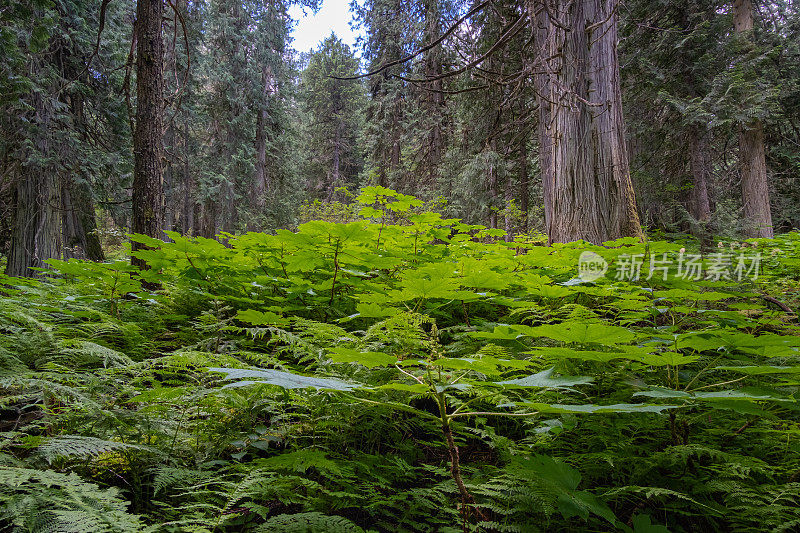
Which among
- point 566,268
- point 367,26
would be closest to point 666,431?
point 566,268

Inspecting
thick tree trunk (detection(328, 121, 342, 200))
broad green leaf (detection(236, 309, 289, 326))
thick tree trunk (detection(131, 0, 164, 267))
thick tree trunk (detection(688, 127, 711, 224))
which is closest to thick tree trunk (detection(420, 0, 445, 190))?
thick tree trunk (detection(688, 127, 711, 224))

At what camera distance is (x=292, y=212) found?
20.3 m

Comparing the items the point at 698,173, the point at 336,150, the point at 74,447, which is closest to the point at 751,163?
the point at 698,173

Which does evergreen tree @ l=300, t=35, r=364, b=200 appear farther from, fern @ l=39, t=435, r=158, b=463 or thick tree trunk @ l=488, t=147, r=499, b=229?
fern @ l=39, t=435, r=158, b=463

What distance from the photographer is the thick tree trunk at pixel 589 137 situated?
150 inches

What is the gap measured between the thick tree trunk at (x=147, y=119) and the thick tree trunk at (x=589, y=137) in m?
3.84

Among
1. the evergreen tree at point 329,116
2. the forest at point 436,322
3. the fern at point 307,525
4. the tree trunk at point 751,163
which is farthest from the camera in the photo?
the evergreen tree at point 329,116

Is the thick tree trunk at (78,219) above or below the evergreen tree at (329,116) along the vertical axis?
below

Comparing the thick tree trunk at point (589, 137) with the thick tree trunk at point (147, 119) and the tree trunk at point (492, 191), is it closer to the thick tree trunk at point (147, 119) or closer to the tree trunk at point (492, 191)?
the thick tree trunk at point (147, 119)

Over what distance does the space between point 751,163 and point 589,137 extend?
9.21m

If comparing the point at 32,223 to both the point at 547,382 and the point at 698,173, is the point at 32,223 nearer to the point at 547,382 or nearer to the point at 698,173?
the point at 547,382

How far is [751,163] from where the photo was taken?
970 cm

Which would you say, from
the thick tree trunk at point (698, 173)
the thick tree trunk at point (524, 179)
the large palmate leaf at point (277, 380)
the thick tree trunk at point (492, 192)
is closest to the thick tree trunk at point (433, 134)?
the thick tree trunk at point (492, 192)

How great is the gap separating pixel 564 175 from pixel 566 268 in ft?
5.88
